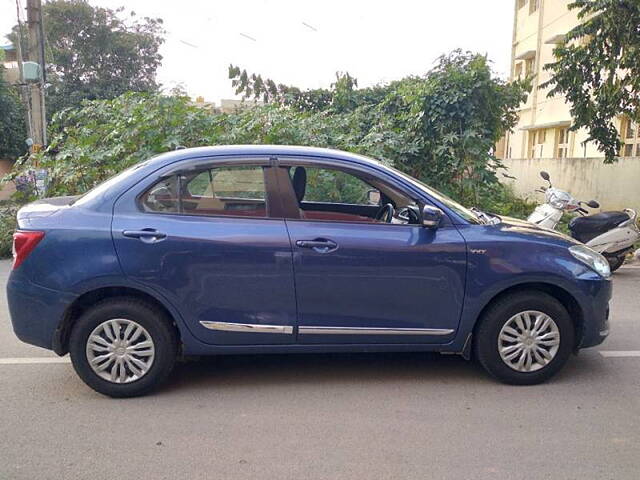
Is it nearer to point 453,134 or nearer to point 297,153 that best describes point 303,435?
point 297,153

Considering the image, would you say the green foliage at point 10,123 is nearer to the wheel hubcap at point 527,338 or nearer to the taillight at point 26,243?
the taillight at point 26,243

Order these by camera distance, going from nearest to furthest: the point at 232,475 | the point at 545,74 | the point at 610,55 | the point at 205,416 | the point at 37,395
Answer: the point at 232,475 → the point at 205,416 → the point at 37,395 → the point at 610,55 → the point at 545,74

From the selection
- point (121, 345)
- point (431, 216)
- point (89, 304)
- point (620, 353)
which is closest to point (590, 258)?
point (620, 353)

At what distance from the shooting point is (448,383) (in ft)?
14.4

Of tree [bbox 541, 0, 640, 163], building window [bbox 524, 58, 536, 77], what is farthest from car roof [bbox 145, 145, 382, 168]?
building window [bbox 524, 58, 536, 77]

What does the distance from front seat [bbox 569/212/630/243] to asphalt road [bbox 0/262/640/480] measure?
3.45 metres

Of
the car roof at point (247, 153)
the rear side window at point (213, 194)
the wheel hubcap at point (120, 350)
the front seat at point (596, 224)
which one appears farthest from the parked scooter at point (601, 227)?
the wheel hubcap at point (120, 350)

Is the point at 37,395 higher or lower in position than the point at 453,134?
lower

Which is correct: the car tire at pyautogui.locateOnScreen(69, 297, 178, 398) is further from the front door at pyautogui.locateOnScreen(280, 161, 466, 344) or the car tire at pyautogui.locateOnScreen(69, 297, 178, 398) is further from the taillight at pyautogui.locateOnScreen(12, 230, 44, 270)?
the front door at pyautogui.locateOnScreen(280, 161, 466, 344)

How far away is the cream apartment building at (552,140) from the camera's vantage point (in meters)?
14.3

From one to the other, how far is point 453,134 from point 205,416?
7202mm

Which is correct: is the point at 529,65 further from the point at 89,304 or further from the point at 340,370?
the point at 89,304

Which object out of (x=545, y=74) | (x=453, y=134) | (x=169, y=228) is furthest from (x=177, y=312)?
(x=545, y=74)

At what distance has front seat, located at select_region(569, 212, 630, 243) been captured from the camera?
26.2 ft
